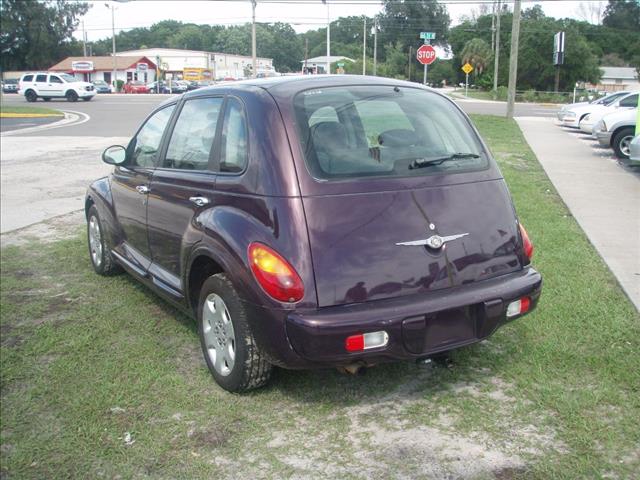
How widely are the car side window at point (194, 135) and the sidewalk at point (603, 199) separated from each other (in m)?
3.39

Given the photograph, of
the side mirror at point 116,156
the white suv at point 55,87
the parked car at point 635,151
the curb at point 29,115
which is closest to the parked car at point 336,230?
the side mirror at point 116,156

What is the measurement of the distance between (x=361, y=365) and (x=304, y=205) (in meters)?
0.88

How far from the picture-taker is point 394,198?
343 cm

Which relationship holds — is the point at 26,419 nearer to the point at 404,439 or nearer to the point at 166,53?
the point at 404,439

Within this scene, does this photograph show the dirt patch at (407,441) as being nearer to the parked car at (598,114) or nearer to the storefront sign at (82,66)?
the parked car at (598,114)

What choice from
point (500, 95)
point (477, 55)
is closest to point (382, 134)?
point (500, 95)

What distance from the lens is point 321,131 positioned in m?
3.57

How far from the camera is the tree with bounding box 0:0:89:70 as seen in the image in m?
87.4

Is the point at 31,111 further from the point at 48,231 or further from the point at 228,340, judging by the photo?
the point at 228,340

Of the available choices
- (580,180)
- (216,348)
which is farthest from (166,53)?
(216,348)

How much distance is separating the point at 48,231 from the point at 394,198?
5.78 metres

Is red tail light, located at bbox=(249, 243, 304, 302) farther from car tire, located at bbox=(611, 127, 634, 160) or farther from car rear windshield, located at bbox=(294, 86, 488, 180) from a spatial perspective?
→ car tire, located at bbox=(611, 127, 634, 160)

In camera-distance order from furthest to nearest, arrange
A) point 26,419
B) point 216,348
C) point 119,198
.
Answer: point 119,198 → point 216,348 → point 26,419

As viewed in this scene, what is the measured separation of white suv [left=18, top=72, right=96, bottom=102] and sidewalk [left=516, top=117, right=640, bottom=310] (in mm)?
34124
